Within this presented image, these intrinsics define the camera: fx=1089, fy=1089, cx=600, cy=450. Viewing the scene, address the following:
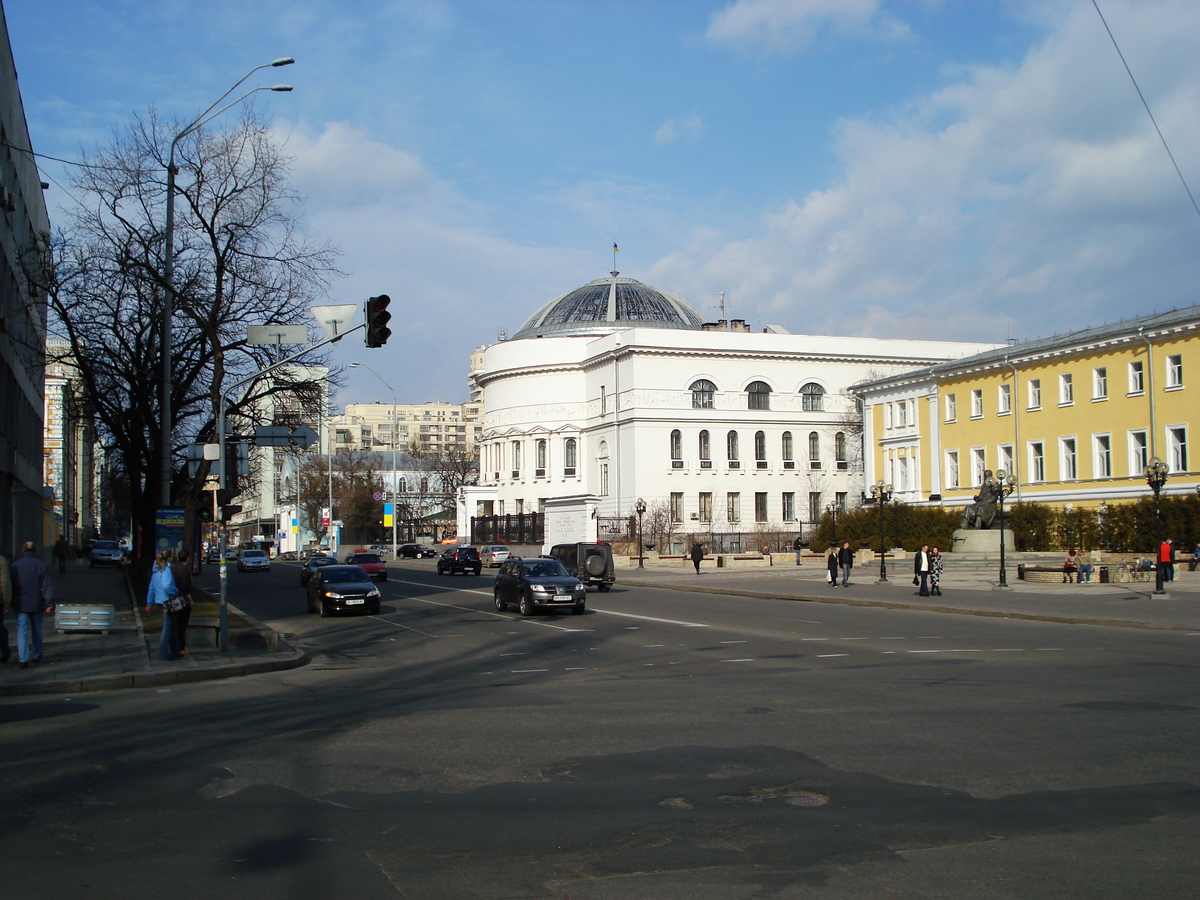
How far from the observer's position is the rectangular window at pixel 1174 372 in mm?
52844

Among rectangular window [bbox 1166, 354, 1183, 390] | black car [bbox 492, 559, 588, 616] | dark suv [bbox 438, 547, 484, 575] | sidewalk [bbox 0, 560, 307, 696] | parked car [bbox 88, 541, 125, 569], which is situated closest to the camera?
sidewalk [bbox 0, 560, 307, 696]

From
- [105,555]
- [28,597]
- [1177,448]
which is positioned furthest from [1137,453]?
[105,555]

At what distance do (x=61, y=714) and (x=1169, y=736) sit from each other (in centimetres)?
1218

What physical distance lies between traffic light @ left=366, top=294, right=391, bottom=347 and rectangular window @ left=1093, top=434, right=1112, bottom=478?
48.6m

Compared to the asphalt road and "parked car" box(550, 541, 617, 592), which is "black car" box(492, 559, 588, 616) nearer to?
"parked car" box(550, 541, 617, 592)

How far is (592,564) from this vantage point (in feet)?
142

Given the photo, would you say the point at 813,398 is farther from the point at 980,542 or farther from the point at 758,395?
the point at 980,542

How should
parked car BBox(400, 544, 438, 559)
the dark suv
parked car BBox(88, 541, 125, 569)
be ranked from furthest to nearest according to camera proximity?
parked car BBox(400, 544, 438, 559) < parked car BBox(88, 541, 125, 569) < the dark suv

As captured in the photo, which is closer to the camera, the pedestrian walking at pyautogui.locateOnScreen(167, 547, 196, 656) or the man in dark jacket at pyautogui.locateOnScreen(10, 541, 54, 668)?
the man in dark jacket at pyautogui.locateOnScreen(10, 541, 54, 668)

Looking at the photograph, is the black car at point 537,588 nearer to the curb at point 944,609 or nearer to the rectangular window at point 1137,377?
the curb at point 944,609

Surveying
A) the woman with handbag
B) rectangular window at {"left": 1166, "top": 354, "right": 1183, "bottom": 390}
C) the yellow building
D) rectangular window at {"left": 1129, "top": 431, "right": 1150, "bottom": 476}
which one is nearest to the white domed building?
the yellow building

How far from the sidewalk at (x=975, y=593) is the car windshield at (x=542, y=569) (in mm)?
9151

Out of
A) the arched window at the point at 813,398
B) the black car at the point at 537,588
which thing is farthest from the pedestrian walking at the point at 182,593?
the arched window at the point at 813,398

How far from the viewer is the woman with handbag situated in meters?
17.7
